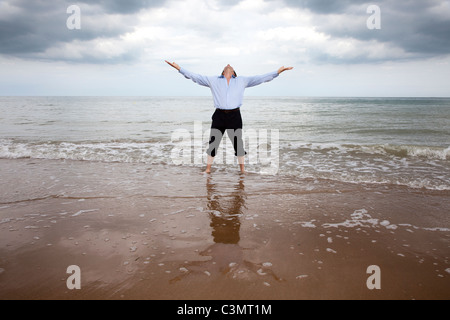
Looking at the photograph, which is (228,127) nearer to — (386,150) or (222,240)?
(222,240)

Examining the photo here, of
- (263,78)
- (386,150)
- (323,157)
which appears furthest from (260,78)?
(386,150)

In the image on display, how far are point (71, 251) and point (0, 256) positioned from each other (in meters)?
0.65

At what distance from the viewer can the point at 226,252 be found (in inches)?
111

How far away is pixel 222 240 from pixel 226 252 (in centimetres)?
28

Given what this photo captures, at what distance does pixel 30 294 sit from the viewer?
2.20 metres

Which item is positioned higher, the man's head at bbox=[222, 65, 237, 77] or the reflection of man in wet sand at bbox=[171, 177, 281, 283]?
the man's head at bbox=[222, 65, 237, 77]

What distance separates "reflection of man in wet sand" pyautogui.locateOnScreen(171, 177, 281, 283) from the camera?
247 cm

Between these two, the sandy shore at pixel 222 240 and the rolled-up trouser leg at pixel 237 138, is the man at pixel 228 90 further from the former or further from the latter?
the sandy shore at pixel 222 240

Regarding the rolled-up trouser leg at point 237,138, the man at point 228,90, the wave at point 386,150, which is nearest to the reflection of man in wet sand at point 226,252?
the rolled-up trouser leg at point 237,138

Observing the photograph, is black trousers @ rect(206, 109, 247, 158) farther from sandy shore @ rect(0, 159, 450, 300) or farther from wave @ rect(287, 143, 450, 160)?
wave @ rect(287, 143, 450, 160)

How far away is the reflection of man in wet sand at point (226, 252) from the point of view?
2.47 m

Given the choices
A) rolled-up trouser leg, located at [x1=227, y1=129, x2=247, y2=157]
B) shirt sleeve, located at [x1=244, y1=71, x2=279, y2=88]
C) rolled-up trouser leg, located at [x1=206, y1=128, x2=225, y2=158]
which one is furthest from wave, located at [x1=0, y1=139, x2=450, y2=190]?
shirt sleeve, located at [x1=244, y1=71, x2=279, y2=88]

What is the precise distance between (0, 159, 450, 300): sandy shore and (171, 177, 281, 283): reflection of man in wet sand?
1cm

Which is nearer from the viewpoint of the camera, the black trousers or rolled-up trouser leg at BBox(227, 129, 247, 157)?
the black trousers
